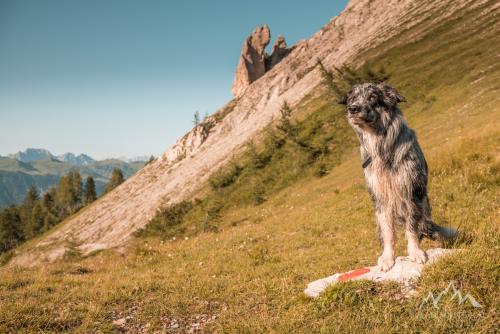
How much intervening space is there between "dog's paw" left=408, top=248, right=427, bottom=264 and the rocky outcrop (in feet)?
423

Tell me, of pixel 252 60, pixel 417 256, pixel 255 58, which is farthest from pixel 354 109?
pixel 255 58

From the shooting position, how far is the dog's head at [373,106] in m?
6.57

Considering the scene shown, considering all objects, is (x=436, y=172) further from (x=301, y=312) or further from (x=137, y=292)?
(x=137, y=292)

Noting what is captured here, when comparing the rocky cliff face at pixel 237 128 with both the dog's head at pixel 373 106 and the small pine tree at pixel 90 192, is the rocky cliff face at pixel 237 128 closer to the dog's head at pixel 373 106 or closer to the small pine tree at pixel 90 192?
the small pine tree at pixel 90 192

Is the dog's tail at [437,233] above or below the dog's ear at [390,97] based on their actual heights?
below

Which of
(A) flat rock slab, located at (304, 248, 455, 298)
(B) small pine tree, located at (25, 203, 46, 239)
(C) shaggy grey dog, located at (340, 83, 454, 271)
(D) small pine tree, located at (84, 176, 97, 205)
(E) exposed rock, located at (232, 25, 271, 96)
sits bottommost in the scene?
(A) flat rock slab, located at (304, 248, 455, 298)

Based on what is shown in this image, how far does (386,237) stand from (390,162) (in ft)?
5.26


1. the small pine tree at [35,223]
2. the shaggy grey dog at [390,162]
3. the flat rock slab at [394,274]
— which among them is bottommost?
the flat rock slab at [394,274]

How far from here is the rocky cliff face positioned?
222ft

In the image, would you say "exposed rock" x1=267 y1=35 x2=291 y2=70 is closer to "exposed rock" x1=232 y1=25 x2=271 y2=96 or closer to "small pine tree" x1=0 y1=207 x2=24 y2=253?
"exposed rock" x1=232 y1=25 x2=271 y2=96

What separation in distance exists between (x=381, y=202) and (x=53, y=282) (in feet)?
30.6

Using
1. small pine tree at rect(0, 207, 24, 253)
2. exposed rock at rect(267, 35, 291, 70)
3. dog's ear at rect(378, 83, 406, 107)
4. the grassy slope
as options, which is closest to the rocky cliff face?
exposed rock at rect(267, 35, 291, 70)

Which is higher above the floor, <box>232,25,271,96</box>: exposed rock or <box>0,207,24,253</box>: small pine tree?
<box>232,25,271,96</box>: exposed rock

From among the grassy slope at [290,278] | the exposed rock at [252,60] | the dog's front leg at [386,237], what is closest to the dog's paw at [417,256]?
the dog's front leg at [386,237]
